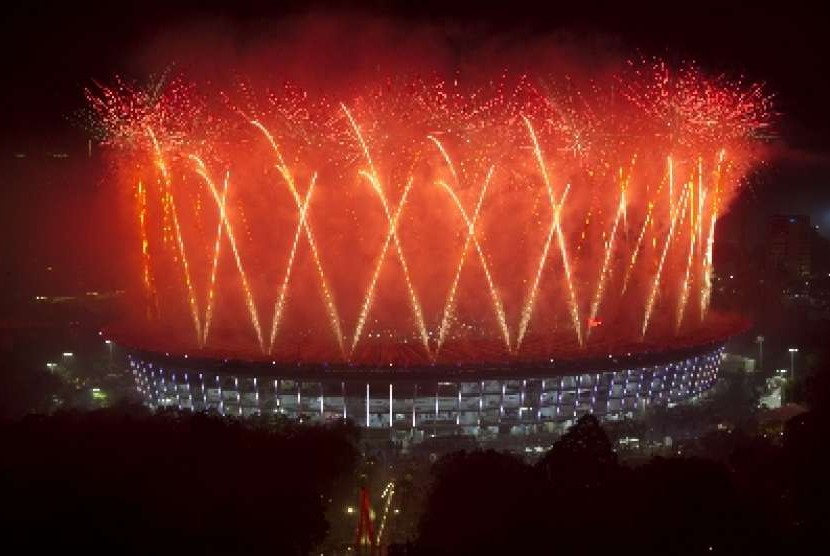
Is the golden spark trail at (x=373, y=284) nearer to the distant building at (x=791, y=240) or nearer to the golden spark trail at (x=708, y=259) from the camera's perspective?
the golden spark trail at (x=708, y=259)

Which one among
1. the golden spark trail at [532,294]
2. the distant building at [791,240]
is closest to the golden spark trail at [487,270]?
the golden spark trail at [532,294]

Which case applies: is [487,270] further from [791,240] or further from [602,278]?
[791,240]

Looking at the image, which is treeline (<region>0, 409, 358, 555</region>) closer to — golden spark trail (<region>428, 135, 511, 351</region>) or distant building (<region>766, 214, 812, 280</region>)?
golden spark trail (<region>428, 135, 511, 351</region>)

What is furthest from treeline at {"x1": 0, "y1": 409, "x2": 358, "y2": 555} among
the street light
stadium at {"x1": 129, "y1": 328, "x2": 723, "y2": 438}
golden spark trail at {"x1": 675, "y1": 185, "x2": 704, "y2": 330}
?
the street light

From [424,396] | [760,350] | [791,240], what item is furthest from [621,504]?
[791,240]

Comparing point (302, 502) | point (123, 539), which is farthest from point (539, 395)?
point (123, 539)

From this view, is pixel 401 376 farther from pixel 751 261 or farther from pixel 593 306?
pixel 751 261
